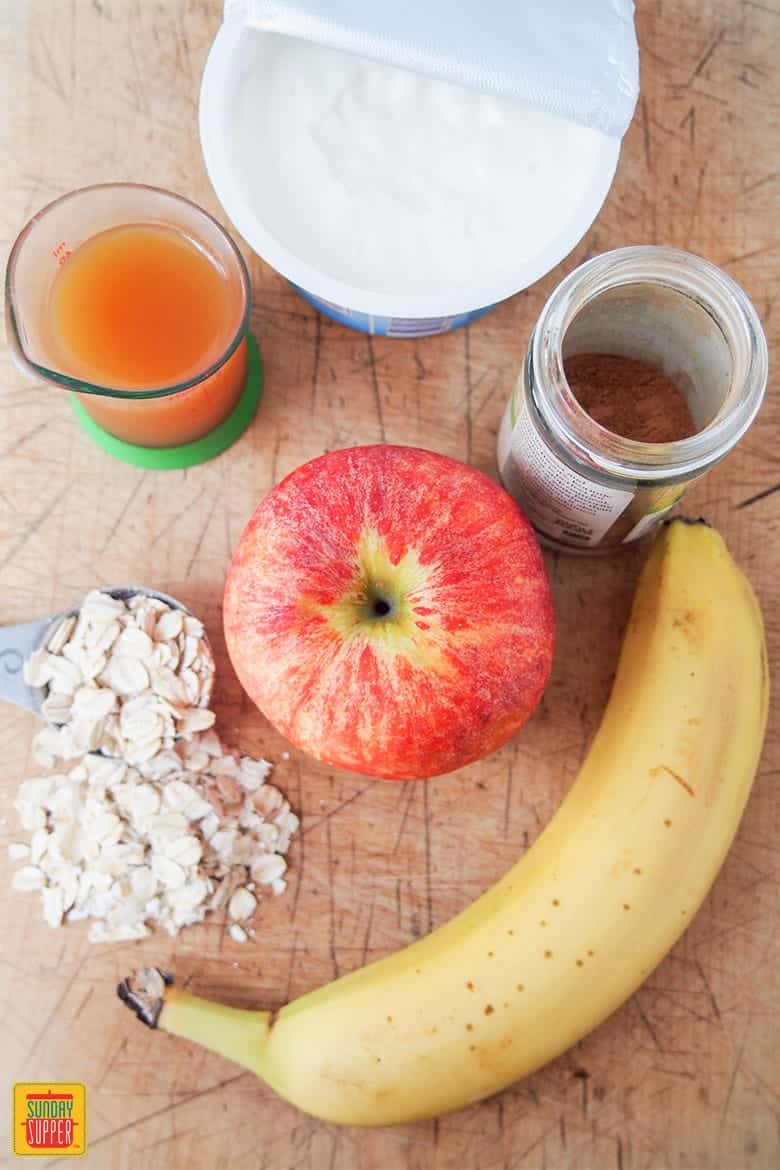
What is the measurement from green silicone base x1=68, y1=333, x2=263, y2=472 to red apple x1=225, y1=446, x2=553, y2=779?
19 cm

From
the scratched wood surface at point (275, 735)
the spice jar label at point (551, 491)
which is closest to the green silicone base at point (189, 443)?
the scratched wood surface at point (275, 735)

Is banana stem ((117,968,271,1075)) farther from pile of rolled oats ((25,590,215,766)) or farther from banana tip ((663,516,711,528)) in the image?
banana tip ((663,516,711,528))

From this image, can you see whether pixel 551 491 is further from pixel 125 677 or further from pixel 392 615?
pixel 125 677

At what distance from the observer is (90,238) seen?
768 millimetres

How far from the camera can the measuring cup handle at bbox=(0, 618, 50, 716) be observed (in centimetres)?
82

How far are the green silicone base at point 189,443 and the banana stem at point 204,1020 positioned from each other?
1.47 feet

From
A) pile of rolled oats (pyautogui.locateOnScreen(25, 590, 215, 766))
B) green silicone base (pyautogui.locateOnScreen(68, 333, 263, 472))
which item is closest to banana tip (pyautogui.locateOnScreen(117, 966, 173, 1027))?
pile of rolled oats (pyautogui.locateOnScreen(25, 590, 215, 766))

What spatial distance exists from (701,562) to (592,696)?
0.52 ft

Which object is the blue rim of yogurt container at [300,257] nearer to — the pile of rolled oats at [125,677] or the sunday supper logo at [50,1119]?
the pile of rolled oats at [125,677]

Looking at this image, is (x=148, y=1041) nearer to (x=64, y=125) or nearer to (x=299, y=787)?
(x=299, y=787)

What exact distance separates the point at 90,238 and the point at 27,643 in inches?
13.4

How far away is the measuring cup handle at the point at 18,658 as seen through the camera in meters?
0.82

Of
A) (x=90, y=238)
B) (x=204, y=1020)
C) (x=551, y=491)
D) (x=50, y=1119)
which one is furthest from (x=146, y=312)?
(x=50, y=1119)

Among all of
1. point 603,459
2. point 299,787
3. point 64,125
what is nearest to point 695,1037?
point 299,787
